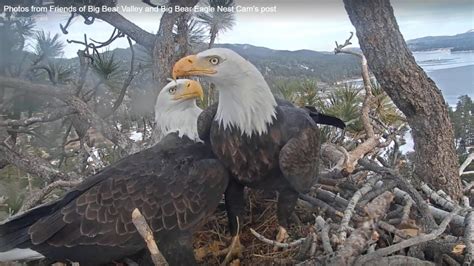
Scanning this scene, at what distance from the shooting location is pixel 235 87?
112cm

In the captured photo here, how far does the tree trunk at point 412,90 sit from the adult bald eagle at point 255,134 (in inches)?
11.1

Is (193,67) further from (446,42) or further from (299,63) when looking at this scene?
(446,42)

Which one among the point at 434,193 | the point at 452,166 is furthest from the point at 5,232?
the point at 452,166

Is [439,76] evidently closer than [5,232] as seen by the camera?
No

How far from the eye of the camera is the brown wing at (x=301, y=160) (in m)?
1.07

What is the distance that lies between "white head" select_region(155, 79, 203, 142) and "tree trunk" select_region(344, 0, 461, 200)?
0.45 m

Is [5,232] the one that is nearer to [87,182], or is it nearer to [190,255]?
[87,182]

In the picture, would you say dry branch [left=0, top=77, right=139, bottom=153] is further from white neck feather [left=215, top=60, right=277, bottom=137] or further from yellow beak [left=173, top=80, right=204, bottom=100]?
white neck feather [left=215, top=60, right=277, bottom=137]

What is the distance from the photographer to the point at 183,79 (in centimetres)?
128

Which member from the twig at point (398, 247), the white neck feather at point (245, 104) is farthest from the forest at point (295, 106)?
the white neck feather at point (245, 104)

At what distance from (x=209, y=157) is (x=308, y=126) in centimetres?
24

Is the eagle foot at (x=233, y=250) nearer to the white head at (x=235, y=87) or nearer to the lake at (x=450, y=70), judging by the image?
the white head at (x=235, y=87)

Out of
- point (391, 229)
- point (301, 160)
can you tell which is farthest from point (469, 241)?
point (301, 160)

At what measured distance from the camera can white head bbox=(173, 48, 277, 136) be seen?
1.06 metres
